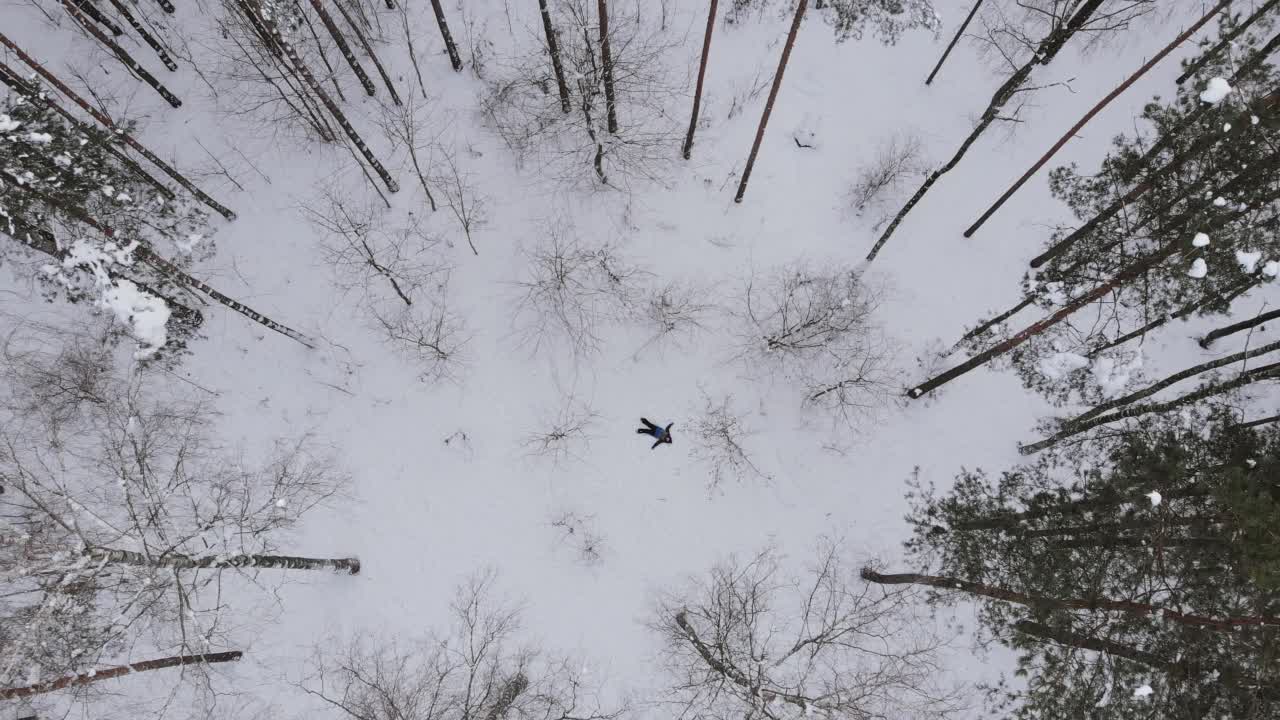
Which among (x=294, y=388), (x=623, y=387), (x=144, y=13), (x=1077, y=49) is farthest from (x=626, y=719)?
(x=144, y=13)

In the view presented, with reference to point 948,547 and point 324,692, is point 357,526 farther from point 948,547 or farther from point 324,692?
point 948,547

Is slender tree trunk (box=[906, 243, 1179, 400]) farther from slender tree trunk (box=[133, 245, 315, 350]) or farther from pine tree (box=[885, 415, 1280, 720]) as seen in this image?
slender tree trunk (box=[133, 245, 315, 350])

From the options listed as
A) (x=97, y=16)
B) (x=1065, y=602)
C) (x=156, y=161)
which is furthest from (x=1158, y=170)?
(x=97, y=16)

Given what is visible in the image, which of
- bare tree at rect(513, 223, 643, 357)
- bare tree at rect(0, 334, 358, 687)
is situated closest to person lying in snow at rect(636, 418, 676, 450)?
bare tree at rect(513, 223, 643, 357)

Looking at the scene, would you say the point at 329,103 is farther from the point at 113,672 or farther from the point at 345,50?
the point at 113,672

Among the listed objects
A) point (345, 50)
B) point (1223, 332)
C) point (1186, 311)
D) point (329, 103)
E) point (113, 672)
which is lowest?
point (113, 672)

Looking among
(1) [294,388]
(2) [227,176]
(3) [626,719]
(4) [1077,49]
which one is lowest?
(3) [626,719]
